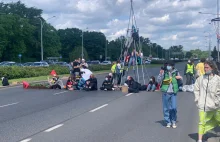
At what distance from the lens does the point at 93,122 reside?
39.8 ft

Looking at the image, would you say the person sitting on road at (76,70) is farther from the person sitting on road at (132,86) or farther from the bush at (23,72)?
the bush at (23,72)

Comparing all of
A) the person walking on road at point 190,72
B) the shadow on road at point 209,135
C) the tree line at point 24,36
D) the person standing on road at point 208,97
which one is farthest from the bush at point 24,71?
the person standing on road at point 208,97

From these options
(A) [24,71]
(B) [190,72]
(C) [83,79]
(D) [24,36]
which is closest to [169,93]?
(C) [83,79]

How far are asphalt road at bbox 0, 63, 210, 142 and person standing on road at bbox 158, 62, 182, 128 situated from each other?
0.32 metres

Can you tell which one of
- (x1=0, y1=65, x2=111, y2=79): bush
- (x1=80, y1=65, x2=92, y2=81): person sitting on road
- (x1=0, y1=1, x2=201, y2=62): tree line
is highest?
(x1=0, y1=1, x2=201, y2=62): tree line

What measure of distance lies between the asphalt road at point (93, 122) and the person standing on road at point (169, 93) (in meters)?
0.32

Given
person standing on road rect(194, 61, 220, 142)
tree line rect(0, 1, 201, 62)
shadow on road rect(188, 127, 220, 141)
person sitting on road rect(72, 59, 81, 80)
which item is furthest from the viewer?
tree line rect(0, 1, 201, 62)

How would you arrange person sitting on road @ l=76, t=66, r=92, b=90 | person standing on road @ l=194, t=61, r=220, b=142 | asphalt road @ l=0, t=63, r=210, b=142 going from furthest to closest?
person sitting on road @ l=76, t=66, r=92, b=90 < asphalt road @ l=0, t=63, r=210, b=142 < person standing on road @ l=194, t=61, r=220, b=142

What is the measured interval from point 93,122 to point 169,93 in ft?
8.27

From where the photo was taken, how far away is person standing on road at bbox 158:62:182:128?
10891 mm

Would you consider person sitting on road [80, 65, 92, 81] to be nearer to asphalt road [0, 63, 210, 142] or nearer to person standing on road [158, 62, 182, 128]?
asphalt road [0, 63, 210, 142]

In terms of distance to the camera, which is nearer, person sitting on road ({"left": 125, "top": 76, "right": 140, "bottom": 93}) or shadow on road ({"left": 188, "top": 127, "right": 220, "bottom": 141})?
shadow on road ({"left": 188, "top": 127, "right": 220, "bottom": 141})

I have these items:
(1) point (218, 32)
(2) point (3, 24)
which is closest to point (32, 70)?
(1) point (218, 32)

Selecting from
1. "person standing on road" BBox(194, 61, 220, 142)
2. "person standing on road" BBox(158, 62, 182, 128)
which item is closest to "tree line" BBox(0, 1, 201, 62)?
"person standing on road" BBox(158, 62, 182, 128)
